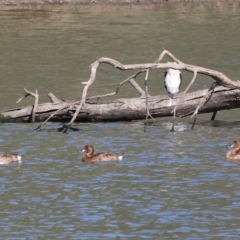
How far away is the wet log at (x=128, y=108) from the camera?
16516 mm

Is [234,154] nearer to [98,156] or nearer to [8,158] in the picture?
[98,156]

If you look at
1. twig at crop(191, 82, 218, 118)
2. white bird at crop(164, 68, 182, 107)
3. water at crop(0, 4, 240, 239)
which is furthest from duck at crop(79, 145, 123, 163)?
white bird at crop(164, 68, 182, 107)

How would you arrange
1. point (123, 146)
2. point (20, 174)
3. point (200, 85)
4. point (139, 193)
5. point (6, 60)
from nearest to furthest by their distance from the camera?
point (139, 193)
point (20, 174)
point (123, 146)
point (200, 85)
point (6, 60)

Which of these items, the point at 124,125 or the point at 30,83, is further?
the point at 30,83

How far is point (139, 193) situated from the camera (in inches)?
458

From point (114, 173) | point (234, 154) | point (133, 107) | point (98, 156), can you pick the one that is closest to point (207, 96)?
point (133, 107)

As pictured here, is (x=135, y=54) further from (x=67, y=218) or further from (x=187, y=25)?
(x=67, y=218)

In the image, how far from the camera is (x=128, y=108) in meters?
16.9

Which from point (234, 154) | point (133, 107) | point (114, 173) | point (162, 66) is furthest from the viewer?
point (133, 107)

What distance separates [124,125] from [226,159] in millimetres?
3653

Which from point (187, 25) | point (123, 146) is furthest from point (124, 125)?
point (187, 25)

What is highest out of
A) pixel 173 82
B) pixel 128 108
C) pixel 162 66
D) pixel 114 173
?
pixel 162 66

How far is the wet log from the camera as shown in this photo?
1652 centimetres

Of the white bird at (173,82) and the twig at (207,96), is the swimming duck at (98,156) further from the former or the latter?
the white bird at (173,82)
